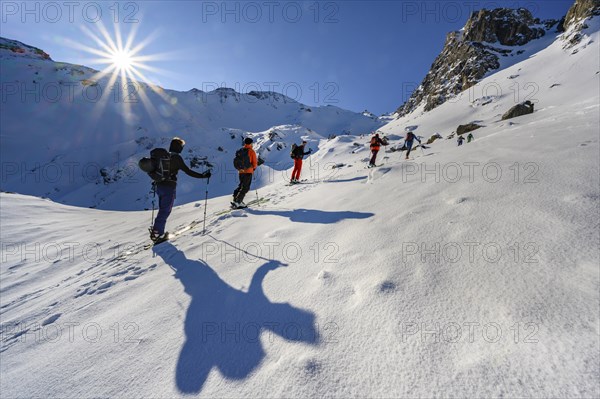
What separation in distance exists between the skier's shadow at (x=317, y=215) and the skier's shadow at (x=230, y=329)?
211 centimetres

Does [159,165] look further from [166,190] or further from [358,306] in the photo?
[358,306]

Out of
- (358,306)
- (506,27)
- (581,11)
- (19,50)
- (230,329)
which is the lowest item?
(230,329)

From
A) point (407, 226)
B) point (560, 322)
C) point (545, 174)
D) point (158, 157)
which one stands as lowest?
point (560, 322)

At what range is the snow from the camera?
5.17 ft

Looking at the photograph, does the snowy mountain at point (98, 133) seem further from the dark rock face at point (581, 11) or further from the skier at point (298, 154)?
the dark rock face at point (581, 11)

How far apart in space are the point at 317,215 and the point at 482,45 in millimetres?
103612

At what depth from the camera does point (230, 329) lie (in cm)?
243

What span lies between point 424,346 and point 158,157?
20.0ft

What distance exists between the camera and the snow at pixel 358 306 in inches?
62.1

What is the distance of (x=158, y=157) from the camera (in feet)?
19.1

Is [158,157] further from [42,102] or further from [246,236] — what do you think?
[42,102]

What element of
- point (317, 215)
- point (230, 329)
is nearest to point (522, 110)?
point (317, 215)

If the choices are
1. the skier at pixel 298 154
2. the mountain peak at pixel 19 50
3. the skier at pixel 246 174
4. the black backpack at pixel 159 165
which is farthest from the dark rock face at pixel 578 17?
the mountain peak at pixel 19 50

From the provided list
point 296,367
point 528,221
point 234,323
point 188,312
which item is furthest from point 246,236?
point 528,221
